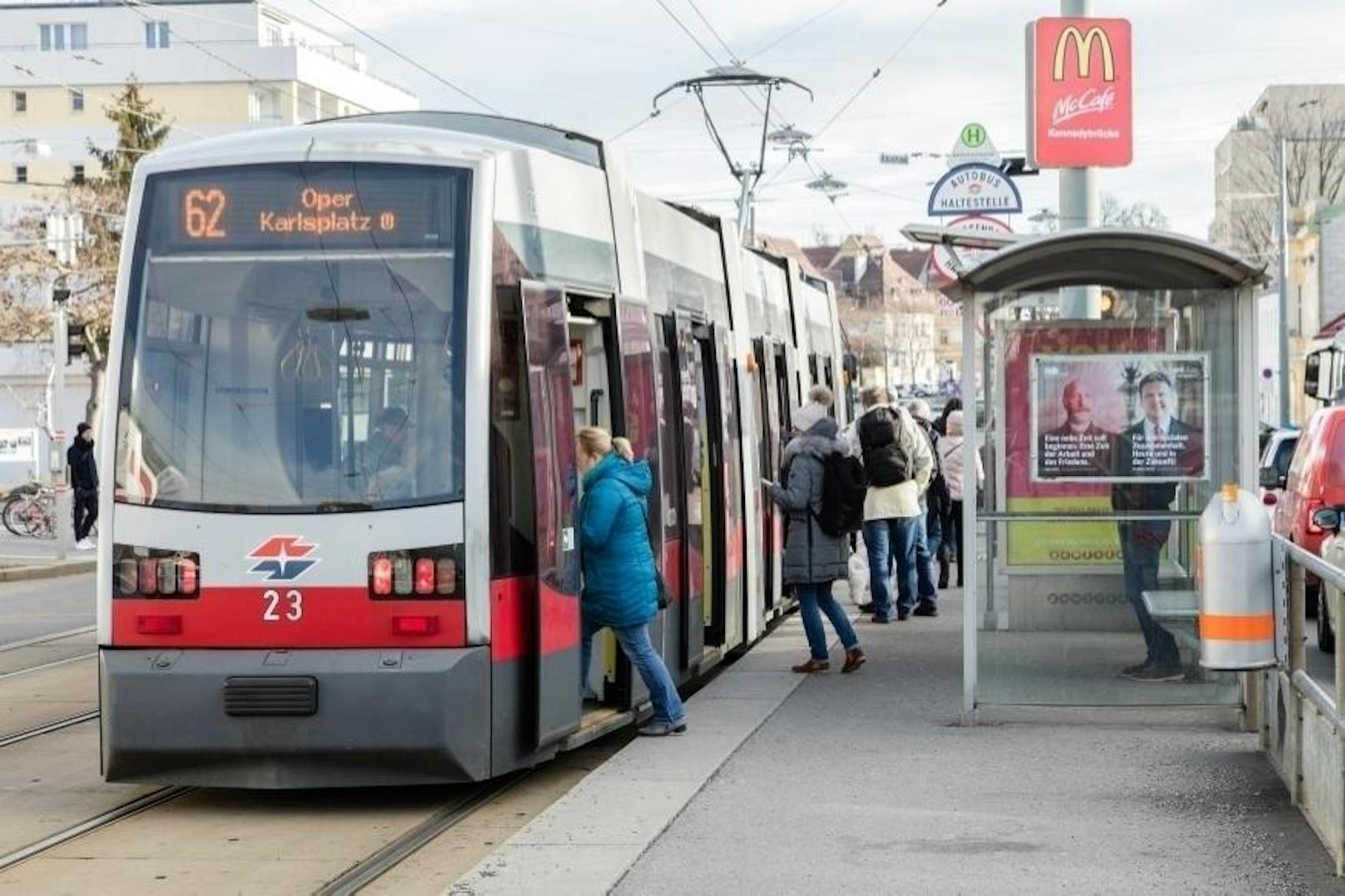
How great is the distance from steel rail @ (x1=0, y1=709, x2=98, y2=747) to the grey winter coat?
434cm

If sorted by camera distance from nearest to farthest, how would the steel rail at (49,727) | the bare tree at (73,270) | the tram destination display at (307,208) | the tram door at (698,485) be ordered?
the tram destination display at (307,208)
the steel rail at (49,727)
the tram door at (698,485)
the bare tree at (73,270)

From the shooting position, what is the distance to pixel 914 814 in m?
9.09

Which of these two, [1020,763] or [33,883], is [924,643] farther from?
[33,883]

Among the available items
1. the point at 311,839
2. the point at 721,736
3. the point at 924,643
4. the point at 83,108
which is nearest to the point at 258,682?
the point at 311,839

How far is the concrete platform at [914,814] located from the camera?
307 inches

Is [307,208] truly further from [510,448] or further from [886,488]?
[886,488]

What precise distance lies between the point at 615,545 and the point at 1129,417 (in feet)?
9.61

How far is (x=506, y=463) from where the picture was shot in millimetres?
9508

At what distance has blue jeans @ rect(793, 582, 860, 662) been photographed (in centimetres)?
1380

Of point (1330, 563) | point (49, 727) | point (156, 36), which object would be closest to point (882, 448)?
point (49, 727)

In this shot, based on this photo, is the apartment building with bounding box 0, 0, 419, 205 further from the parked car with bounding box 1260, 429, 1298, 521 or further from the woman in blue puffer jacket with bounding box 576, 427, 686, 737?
the woman in blue puffer jacket with bounding box 576, 427, 686, 737

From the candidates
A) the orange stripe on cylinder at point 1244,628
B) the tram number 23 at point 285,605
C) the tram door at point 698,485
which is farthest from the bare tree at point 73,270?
the orange stripe on cylinder at point 1244,628

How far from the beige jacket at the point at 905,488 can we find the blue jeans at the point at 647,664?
17.1 feet

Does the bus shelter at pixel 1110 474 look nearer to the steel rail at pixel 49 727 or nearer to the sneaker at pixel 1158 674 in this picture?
the sneaker at pixel 1158 674
